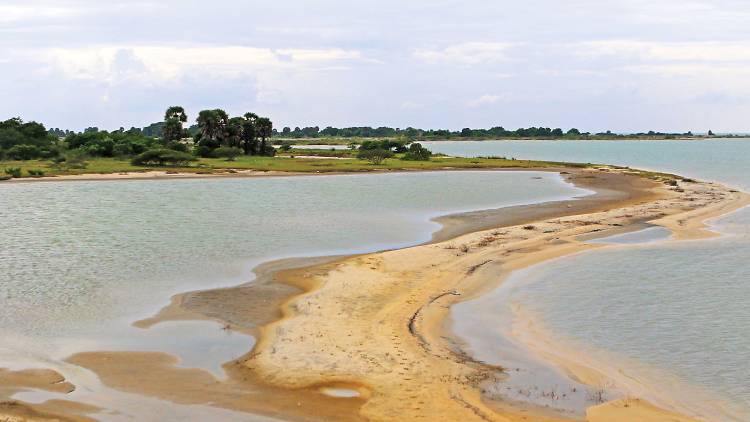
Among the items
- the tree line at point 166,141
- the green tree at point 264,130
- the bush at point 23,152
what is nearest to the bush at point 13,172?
the tree line at point 166,141

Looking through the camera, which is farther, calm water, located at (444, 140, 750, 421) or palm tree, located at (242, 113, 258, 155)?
palm tree, located at (242, 113, 258, 155)

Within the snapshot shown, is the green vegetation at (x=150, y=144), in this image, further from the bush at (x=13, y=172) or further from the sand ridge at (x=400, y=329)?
the sand ridge at (x=400, y=329)

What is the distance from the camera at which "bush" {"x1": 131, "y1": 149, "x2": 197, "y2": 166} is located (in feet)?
281

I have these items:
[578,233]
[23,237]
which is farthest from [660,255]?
[23,237]

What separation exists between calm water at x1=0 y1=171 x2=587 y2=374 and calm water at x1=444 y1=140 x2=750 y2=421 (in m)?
8.28

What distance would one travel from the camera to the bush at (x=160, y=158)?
85562mm

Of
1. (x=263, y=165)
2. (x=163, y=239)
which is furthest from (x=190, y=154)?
(x=163, y=239)

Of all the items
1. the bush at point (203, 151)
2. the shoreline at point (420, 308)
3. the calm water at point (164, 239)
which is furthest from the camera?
the bush at point (203, 151)

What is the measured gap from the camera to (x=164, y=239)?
34.1m

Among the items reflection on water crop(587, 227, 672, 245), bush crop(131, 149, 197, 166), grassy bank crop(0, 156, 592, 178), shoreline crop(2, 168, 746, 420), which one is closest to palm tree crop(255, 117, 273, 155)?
grassy bank crop(0, 156, 592, 178)

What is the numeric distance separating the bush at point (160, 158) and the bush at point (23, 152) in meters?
13.7

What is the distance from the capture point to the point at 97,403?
13375 millimetres

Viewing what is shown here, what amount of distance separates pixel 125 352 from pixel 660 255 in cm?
2183

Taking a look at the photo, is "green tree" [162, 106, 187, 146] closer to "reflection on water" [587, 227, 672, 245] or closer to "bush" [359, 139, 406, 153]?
"bush" [359, 139, 406, 153]
